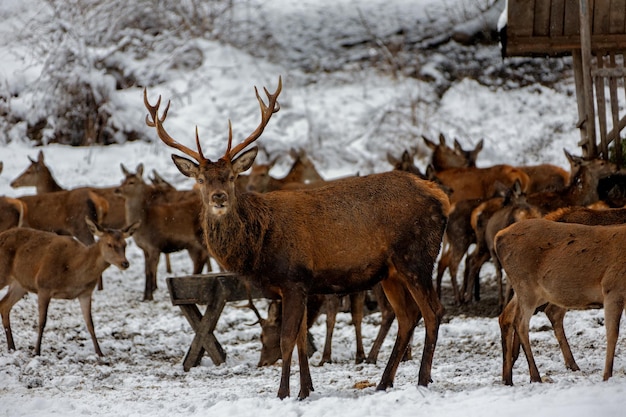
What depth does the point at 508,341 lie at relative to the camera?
25.1 ft

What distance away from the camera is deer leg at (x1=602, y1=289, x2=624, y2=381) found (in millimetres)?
6973

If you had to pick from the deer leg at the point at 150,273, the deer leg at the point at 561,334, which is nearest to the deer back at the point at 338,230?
the deer leg at the point at 561,334

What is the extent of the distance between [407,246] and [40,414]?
3.29 meters

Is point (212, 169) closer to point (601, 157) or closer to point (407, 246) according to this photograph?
point (407, 246)

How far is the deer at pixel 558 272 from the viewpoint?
711 cm

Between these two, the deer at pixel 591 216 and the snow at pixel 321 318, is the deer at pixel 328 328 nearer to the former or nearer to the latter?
the snow at pixel 321 318

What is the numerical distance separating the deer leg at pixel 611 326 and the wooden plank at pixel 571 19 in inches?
288

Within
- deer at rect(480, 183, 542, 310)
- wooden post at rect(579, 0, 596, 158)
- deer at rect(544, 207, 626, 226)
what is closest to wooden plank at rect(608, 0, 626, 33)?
wooden post at rect(579, 0, 596, 158)

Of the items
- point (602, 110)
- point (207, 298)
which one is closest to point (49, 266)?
point (207, 298)

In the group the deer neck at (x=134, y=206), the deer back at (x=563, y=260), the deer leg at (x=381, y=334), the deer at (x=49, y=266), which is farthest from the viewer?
the deer neck at (x=134, y=206)

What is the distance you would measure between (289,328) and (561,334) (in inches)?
98.6

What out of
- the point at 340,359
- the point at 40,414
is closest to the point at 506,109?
the point at 340,359

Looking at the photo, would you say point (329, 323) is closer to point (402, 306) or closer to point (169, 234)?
point (402, 306)

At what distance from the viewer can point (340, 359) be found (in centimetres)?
1022
